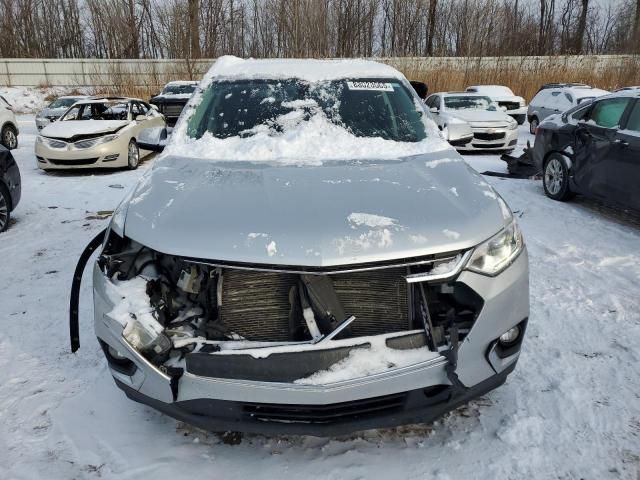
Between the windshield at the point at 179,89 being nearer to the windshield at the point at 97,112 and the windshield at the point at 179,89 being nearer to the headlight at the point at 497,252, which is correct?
the windshield at the point at 97,112

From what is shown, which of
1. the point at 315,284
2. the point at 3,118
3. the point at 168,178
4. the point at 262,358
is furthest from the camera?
the point at 3,118

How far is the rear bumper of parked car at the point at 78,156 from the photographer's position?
31.3 ft

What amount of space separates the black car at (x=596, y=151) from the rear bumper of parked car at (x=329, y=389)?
4453 mm

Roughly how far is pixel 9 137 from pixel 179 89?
6.62 meters

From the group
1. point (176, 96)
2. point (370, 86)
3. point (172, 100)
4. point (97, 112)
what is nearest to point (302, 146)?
point (370, 86)

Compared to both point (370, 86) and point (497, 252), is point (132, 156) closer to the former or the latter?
point (370, 86)

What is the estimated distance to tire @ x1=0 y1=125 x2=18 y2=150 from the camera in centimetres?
1270

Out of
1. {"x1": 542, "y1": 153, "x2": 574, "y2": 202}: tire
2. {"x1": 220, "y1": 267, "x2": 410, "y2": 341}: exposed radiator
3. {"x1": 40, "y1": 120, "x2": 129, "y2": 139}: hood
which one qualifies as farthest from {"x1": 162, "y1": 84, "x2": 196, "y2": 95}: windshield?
{"x1": 220, "y1": 267, "x2": 410, "y2": 341}: exposed radiator

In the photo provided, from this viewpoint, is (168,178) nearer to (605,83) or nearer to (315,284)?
(315,284)

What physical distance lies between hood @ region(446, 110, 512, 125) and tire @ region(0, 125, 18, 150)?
449 inches

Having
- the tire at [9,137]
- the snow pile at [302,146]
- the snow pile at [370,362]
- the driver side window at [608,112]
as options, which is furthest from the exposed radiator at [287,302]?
the tire at [9,137]

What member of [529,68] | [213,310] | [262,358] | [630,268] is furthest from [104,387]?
[529,68]

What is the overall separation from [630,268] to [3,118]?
46.4 feet

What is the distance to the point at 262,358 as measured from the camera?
6.45 feet
